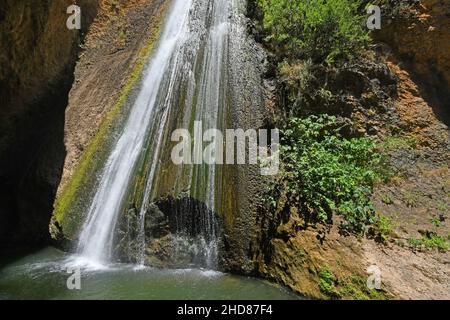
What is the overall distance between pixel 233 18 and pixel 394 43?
326 cm

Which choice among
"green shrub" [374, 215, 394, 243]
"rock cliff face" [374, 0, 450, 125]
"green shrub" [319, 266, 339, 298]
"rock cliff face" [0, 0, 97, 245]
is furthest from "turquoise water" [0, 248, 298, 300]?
"rock cliff face" [374, 0, 450, 125]

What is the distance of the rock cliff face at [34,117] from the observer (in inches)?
297

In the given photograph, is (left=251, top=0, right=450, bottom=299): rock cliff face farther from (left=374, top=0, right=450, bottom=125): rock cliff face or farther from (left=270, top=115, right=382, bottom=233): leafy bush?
(left=270, top=115, right=382, bottom=233): leafy bush

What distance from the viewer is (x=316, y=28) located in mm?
7832

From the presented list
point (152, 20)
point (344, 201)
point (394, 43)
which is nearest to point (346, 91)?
point (394, 43)

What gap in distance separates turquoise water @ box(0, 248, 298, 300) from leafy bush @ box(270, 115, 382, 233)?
4.31 ft

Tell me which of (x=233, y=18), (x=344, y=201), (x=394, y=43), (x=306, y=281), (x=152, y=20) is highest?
(x=152, y=20)

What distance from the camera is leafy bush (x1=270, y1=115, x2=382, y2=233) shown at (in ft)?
19.1

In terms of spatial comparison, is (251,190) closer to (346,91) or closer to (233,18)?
(346,91)

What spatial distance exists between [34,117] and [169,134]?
12.2 feet

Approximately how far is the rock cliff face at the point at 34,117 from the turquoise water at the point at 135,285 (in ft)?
8.01

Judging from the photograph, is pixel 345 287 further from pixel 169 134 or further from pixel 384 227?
pixel 169 134

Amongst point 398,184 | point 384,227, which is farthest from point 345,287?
point 398,184

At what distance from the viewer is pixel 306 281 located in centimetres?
517
